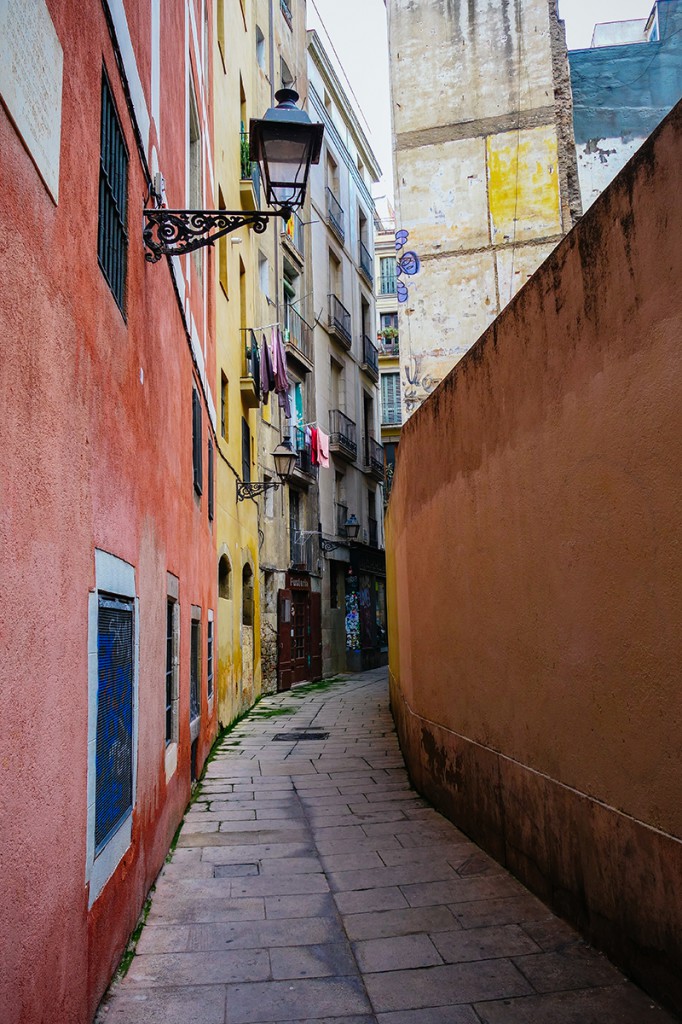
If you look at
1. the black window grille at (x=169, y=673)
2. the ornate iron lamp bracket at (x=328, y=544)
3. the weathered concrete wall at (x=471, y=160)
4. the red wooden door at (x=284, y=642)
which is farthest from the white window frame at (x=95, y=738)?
the ornate iron lamp bracket at (x=328, y=544)

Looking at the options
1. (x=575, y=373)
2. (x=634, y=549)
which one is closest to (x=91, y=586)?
(x=634, y=549)

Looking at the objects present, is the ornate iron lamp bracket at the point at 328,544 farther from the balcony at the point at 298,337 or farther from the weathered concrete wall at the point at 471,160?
the weathered concrete wall at the point at 471,160

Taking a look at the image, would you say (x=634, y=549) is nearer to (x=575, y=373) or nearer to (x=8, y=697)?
(x=575, y=373)

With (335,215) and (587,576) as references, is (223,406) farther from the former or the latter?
(335,215)

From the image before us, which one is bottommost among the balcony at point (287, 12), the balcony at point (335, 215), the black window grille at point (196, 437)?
the black window grille at point (196, 437)

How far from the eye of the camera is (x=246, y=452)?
16.6 m

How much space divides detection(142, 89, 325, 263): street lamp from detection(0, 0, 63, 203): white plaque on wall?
6.80ft

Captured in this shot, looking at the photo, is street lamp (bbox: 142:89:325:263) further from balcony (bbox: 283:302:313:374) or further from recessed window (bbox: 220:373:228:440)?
balcony (bbox: 283:302:313:374)

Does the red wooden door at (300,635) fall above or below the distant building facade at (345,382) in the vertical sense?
below

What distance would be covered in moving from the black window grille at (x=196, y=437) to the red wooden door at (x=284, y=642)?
33.0 feet

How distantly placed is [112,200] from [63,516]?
1.85 m

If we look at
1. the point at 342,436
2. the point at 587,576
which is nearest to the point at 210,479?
the point at 587,576

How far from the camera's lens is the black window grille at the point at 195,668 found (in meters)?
8.19

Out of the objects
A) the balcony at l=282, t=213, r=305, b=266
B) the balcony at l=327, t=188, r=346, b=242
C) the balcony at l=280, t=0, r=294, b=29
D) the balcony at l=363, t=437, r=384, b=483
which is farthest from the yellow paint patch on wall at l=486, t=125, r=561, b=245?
the balcony at l=363, t=437, r=384, b=483
